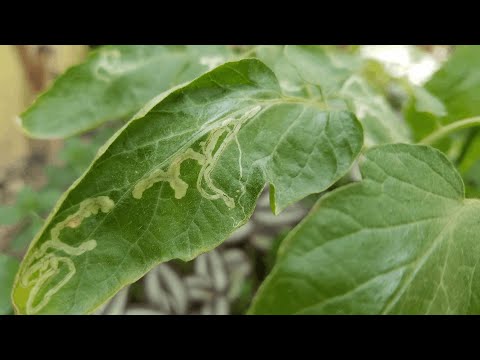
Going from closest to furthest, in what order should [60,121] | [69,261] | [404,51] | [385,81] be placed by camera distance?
[69,261]
[60,121]
[385,81]
[404,51]

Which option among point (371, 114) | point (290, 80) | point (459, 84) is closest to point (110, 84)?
point (290, 80)

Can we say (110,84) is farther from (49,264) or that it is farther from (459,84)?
(459,84)

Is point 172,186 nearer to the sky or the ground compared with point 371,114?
nearer to the sky

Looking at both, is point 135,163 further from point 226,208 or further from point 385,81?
point 385,81

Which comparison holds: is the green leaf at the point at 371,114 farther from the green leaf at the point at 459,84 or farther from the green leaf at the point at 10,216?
the green leaf at the point at 10,216

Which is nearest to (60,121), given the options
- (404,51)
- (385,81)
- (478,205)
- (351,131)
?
(351,131)
